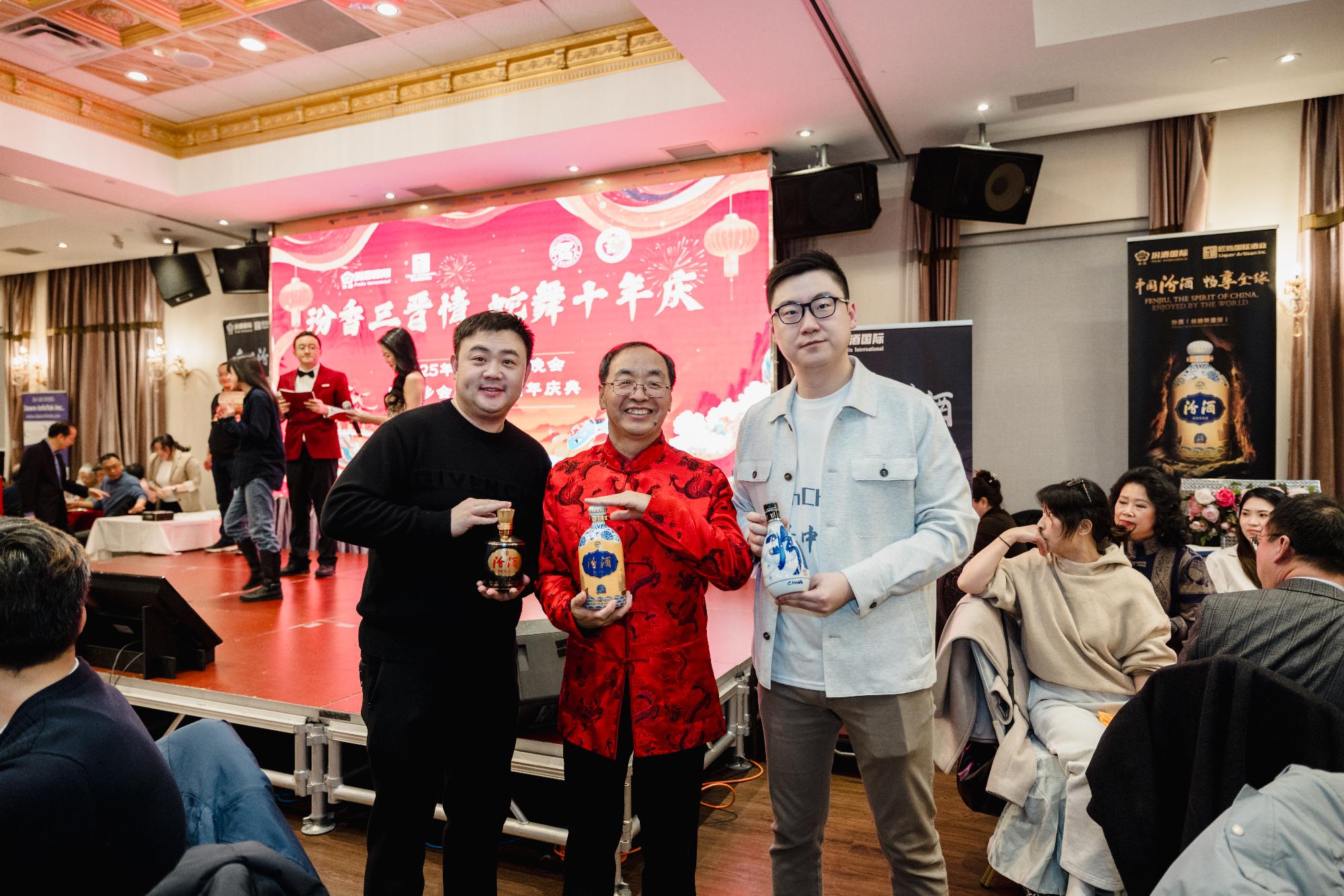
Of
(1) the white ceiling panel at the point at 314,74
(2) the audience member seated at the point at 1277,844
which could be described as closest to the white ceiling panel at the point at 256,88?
(1) the white ceiling panel at the point at 314,74

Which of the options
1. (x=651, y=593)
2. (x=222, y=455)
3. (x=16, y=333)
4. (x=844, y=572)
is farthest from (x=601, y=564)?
(x=16, y=333)

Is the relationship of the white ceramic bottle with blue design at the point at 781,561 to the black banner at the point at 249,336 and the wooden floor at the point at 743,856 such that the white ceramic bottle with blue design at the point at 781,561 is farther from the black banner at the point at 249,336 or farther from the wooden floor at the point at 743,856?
the black banner at the point at 249,336

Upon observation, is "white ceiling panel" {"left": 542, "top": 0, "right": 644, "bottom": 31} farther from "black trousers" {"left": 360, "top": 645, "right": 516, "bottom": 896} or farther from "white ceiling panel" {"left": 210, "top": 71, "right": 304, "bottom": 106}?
"black trousers" {"left": 360, "top": 645, "right": 516, "bottom": 896}

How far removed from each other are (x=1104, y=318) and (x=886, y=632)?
15.9ft

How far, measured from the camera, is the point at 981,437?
18.8 feet

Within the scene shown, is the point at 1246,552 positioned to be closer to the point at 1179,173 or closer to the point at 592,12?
the point at 1179,173

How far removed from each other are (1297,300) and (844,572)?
16.7 feet

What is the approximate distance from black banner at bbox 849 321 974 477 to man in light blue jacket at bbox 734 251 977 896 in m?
3.13

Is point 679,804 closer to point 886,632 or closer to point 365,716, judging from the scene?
point 886,632

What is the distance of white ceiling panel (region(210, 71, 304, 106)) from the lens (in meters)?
5.81

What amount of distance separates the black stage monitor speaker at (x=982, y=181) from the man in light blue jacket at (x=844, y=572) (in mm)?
4100

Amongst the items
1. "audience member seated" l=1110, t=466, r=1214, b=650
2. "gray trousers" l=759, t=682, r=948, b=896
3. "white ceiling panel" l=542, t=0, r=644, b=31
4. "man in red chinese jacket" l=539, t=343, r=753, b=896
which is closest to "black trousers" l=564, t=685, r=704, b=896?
"man in red chinese jacket" l=539, t=343, r=753, b=896

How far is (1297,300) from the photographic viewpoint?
16.2 feet

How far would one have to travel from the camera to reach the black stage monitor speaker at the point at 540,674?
8.13 ft
